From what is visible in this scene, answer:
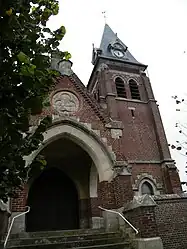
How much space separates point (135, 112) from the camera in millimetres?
18766

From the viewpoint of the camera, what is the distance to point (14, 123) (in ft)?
6.93

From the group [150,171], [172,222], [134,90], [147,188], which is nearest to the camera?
[172,222]

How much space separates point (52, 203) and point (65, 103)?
5.64 m

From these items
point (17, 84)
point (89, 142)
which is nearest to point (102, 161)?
point (89, 142)

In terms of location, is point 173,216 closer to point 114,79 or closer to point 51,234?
point 51,234

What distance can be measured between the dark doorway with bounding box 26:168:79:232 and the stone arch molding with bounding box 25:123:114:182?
4.11 m

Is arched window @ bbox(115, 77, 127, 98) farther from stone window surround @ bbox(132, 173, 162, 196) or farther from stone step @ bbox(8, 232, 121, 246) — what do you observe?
stone step @ bbox(8, 232, 121, 246)

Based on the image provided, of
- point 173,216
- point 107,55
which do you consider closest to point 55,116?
point 173,216

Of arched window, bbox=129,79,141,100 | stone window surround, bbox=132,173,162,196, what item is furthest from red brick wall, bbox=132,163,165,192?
arched window, bbox=129,79,141,100

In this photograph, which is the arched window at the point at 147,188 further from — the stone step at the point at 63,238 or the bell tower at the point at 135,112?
the stone step at the point at 63,238

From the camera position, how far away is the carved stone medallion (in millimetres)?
9414

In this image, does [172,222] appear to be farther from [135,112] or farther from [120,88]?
[120,88]

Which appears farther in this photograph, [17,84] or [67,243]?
→ [67,243]

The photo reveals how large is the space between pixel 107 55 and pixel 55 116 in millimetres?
15685
